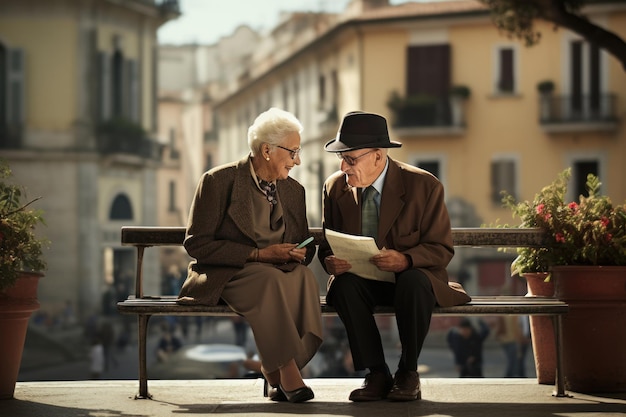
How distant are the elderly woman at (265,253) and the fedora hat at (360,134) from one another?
173 millimetres

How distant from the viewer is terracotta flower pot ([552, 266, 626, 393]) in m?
5.54

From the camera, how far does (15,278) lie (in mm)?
5512

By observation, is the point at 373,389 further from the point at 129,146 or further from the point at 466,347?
the point at 129,146

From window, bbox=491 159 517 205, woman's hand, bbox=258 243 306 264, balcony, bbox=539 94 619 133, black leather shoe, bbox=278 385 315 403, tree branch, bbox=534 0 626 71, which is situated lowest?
black leather shoe, bbox=278 385 315 403

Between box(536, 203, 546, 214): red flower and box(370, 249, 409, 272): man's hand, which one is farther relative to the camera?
box(536, 203, 546, 214): red flower

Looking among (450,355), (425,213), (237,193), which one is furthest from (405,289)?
(450,355)

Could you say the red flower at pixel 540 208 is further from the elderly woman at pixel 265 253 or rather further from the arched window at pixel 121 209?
the arched window at pixel 121 209

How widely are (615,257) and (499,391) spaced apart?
0.73 metres

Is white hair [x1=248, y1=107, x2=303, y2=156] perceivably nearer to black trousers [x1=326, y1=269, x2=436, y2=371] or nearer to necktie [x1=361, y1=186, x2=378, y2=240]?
necktie [x1=361, y1=186, x2=378, y2=240]

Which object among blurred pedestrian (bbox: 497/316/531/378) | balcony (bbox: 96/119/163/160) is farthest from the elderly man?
balcony (bbox: 96/119/163/160)

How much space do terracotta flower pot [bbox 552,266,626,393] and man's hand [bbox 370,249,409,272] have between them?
82 centimetres

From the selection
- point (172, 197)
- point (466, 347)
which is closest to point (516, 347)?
point (466, 347)

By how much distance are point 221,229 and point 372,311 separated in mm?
669

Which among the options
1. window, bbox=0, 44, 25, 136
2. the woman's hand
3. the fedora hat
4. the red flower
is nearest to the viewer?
the woman's hand
